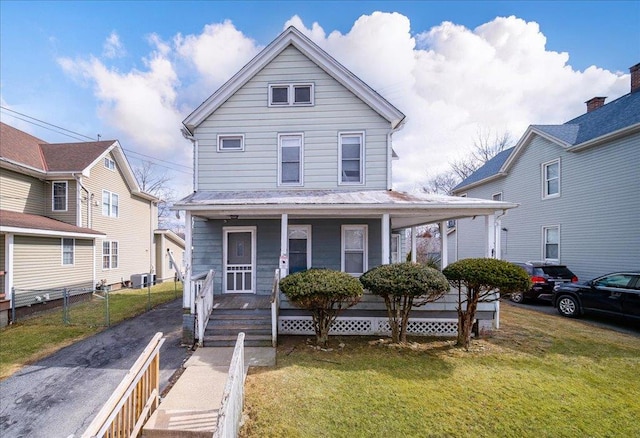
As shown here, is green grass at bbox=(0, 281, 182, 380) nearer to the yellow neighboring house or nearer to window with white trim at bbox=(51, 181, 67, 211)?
the yellow neighboring house

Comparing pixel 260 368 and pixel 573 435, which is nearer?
pixel 573 435

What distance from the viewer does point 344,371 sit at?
539cm

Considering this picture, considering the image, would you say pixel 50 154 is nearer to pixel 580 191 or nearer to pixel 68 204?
pixel 68 204

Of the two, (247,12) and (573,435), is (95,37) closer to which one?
(247,12)

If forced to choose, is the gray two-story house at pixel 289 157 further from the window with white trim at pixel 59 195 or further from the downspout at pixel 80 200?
the window with white trim at pixel 59 195

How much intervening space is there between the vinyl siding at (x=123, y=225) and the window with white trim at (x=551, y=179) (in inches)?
911

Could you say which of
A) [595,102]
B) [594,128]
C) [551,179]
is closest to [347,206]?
[551,179]

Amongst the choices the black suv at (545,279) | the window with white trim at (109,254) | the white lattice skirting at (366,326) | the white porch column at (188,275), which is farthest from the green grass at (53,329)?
the black suv at (545,279)

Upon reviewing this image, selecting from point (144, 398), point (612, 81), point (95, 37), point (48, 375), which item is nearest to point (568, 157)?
point (612, 81)

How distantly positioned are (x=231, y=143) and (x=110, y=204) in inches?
455

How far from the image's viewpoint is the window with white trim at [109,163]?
16000 millimetres

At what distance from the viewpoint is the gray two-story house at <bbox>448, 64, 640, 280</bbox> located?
431 inches

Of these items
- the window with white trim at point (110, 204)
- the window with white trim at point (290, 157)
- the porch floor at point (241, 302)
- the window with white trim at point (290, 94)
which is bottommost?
the porch floor at point (241, 302)

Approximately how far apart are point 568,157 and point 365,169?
36.1 ft
